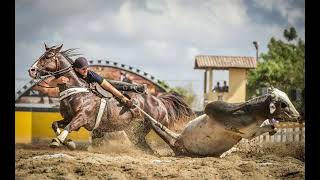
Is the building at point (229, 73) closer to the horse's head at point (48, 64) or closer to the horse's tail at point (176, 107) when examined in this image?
the horse's tail at point (176, 107)

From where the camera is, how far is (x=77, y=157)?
9.86m

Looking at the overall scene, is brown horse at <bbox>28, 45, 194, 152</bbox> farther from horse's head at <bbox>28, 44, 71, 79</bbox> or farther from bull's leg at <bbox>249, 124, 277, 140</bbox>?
bull's leg at <bbox>249, 124, 277, 140</bbox>

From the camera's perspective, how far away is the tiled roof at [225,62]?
10.5 meters

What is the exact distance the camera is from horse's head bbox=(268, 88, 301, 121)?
32.8 feet

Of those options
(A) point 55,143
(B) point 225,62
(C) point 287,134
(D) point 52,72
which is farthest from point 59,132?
(C) point 287,134

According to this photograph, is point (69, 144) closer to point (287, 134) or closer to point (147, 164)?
point (147, 164)

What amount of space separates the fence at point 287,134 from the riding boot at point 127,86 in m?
2.20

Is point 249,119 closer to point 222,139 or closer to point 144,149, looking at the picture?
point 222,139

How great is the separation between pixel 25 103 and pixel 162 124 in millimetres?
2396

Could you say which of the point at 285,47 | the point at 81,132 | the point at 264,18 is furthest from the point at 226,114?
the point at 285,47

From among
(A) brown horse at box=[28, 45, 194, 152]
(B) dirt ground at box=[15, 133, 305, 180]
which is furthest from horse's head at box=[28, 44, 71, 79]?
(B) dirt ground at box=[15, 133, 305, 180]

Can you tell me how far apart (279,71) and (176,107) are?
3.05 metres

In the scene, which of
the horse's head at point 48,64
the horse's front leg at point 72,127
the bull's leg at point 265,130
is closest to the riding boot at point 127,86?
the horse's front leg at point 72,127

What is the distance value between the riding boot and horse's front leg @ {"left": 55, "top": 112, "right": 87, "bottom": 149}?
2.48 feet
